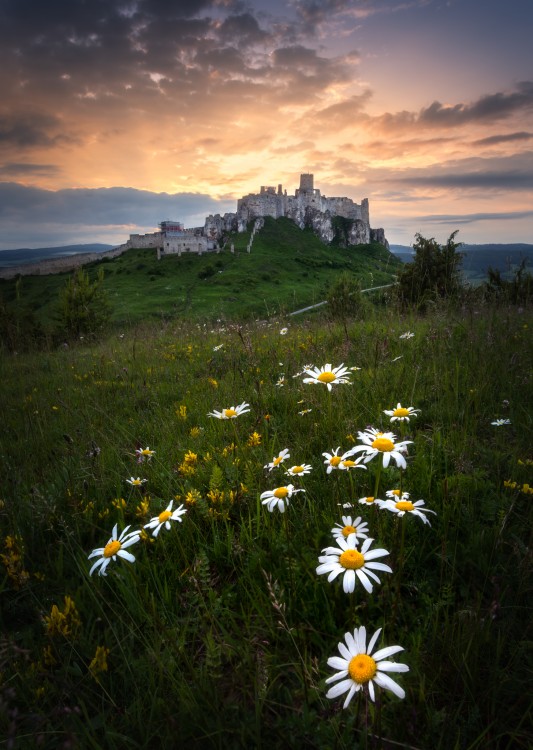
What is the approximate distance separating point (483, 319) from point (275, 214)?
458 ft

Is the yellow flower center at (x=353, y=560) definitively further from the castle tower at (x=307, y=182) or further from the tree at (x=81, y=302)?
the castle tower at (x=307, y=182)

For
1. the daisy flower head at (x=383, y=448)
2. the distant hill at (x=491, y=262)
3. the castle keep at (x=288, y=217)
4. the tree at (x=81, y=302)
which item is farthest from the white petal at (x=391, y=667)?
the castle keep at (x=288, y=217)

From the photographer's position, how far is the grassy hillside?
6028cm

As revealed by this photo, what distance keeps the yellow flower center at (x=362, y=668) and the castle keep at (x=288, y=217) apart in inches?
4414

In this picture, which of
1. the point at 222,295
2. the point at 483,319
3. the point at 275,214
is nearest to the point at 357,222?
the point at 275,214

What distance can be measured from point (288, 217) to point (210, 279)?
71770 millimetres

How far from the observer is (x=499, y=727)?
1199mm

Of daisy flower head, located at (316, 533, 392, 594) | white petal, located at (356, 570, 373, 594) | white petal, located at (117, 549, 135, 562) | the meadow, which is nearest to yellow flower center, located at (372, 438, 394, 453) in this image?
the meadow

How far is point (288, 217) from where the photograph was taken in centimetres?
13762

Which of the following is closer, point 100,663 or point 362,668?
point 362,668

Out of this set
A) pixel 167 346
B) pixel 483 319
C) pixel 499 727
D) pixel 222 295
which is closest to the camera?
pixel 499 727

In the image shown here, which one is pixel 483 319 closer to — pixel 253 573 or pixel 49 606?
pixel 253 573

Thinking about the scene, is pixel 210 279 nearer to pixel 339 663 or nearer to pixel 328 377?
pixel 328 377

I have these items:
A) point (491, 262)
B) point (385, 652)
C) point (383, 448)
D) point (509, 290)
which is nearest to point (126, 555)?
point (385, 652)
